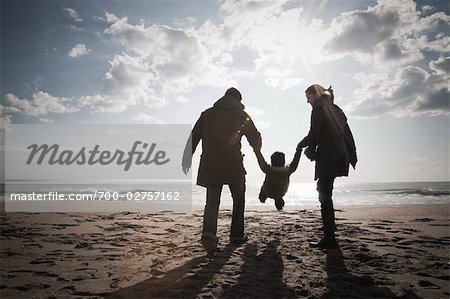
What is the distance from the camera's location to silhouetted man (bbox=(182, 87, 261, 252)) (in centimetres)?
437

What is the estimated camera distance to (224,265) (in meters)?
3.26

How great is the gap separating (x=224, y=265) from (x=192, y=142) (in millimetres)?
2155

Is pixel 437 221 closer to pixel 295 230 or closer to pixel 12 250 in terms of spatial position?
pixel 295 230

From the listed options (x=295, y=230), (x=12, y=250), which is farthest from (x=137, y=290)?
(x=295, y=230)

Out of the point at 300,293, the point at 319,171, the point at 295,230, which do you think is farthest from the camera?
the point at 295,230

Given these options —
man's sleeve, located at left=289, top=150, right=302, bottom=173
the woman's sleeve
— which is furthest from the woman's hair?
man's sleeve, located at left=289, top=150, right=302, bottom=173

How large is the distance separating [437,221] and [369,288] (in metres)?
5.51

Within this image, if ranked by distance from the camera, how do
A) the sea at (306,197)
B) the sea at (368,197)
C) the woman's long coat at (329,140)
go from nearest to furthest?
the woman's long coat at (329,140)
the sea at (306,197)
the sea at (368,197)

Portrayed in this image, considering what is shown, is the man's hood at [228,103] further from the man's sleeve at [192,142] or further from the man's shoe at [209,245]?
the man's shoe at [209,245]

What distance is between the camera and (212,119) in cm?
465

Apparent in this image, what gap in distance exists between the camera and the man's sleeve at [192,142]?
475 cm

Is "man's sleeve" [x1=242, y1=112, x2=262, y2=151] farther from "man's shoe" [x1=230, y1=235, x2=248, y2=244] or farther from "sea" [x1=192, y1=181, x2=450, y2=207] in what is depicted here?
"sea" [x1=192, y1=181, x2=450, y2=207]

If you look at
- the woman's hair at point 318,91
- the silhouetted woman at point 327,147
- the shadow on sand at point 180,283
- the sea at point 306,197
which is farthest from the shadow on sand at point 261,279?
the sea at point 306,197

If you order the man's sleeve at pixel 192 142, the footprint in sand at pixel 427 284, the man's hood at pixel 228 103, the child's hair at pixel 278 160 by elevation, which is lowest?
the footprint in sand at pixel 427 284
